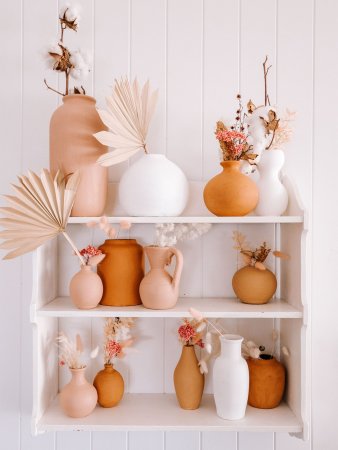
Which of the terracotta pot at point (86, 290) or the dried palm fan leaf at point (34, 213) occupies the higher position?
the dried palm fan leaf at point (34, 213)

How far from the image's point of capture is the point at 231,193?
47.0 inches

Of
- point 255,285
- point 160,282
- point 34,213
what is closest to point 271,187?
point 255,285

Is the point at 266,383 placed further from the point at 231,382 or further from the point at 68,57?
the point at 68,57

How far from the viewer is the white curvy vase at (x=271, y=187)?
4.12 feet

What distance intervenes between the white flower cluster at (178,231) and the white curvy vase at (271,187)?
159mm

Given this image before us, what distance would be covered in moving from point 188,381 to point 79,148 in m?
0.69

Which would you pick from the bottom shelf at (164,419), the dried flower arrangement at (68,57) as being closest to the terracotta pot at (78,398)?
the bottom shelf at (164,419)

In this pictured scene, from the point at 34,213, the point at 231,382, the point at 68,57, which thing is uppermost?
the point at 68,57

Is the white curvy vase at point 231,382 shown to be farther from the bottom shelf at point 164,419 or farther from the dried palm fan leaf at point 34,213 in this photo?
the dried palm fan leaf at point 34,213

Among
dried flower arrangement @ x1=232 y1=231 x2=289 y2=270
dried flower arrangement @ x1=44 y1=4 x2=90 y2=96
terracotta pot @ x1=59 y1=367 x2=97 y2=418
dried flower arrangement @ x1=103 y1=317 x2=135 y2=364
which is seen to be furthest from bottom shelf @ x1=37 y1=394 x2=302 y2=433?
dried flower arrangement @ x1=44 y1=4 x2=90 y2=96

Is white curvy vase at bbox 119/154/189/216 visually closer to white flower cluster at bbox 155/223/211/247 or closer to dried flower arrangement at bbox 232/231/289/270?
white flower cluster at bbox 155/223/211/247

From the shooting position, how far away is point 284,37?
1443 millimetres

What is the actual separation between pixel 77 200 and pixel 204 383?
0.64 meters

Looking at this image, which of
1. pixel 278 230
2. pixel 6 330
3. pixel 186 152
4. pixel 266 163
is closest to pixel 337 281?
pixel 278 230
